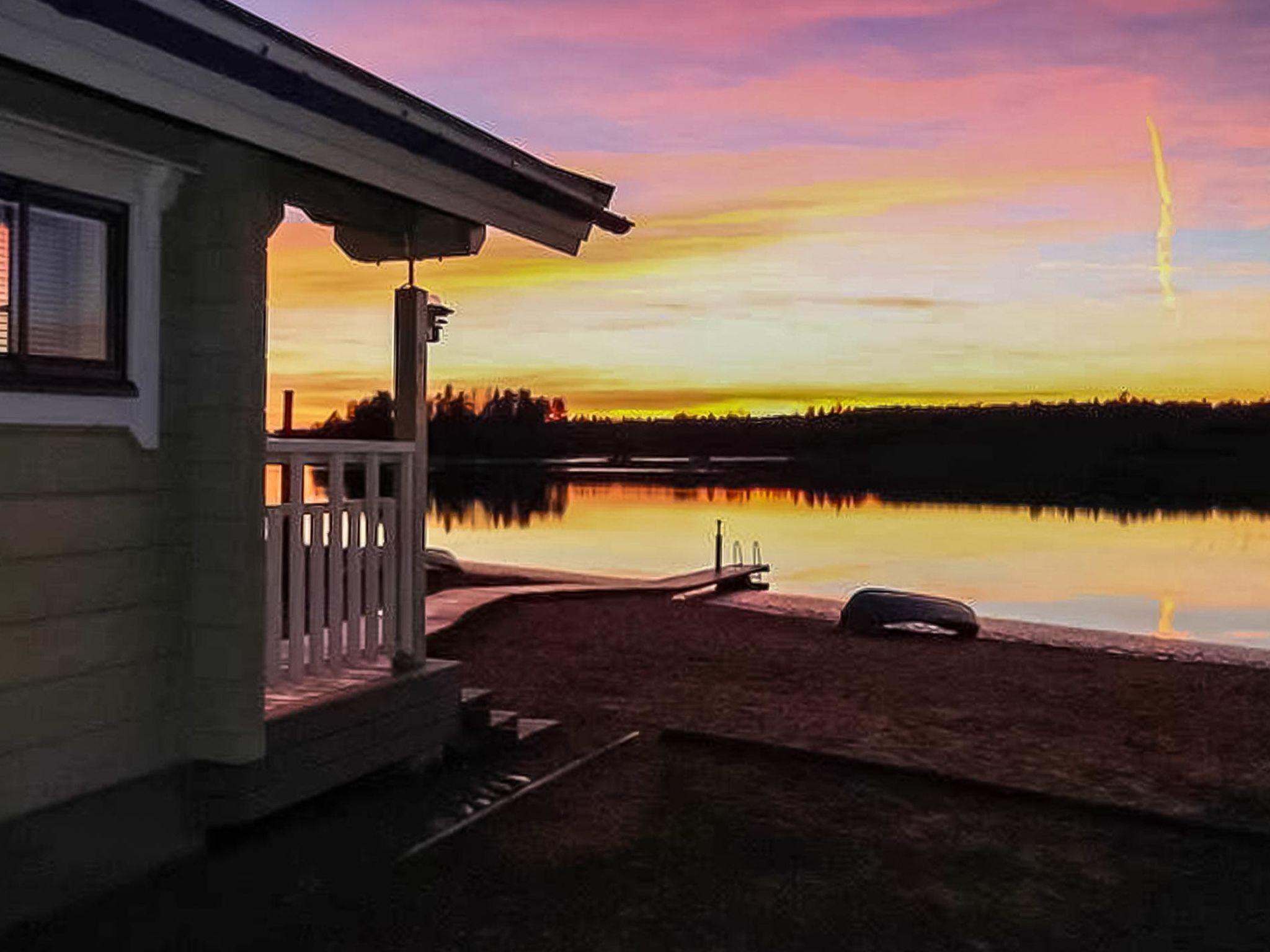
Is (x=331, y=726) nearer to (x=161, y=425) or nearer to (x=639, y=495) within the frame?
(x=161, y=425)

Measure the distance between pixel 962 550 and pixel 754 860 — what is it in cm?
4616

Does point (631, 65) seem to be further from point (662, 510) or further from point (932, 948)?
point (662, 510)

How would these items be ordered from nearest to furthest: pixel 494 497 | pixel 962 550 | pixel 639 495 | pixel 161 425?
pixel 161 425 < pixel 962 550 < pixel 494 497 < pixel 639 495

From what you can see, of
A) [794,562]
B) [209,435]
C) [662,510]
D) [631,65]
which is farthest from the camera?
[662,510]

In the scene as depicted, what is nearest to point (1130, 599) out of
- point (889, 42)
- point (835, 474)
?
point (889, 42)

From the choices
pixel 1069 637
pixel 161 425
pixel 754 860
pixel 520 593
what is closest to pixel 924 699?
pixel 754 860

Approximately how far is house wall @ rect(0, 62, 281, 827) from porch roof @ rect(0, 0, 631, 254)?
1.51ft

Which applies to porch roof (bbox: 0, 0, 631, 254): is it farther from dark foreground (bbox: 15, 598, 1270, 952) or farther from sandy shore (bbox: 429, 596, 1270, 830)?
sandy shore (bbox: 429, 596, 1270, 830)

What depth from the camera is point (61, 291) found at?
448 cm

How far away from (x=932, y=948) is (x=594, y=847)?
1638 millimetres

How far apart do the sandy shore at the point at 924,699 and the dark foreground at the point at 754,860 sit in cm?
5

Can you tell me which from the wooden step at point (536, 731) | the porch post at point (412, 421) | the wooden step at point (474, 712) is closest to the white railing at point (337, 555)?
the porch post at point (412, 421)

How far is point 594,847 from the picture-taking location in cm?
536

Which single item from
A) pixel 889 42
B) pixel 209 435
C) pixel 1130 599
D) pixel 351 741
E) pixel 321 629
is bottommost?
pixel 1130 599
